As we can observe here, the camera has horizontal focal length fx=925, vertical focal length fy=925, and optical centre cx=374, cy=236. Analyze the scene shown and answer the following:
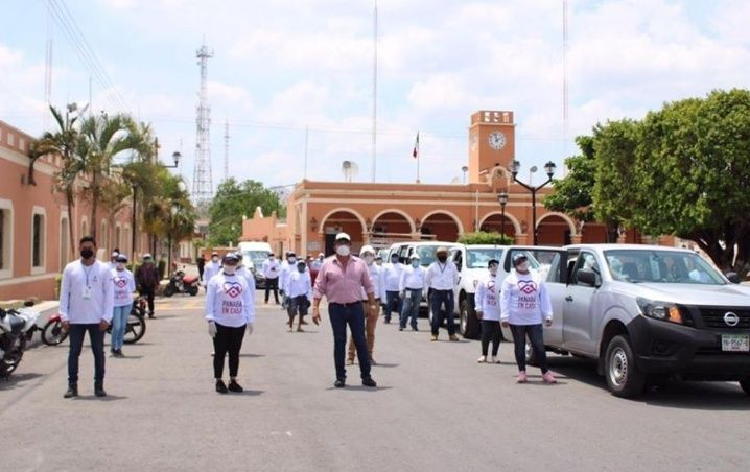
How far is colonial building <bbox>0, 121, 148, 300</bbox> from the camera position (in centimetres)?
2609

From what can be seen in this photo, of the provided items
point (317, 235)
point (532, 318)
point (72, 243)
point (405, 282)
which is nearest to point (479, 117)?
point (317, 235)

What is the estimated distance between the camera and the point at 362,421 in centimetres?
922

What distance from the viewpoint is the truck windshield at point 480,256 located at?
20.7m

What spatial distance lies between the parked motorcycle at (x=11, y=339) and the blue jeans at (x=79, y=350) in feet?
5.44


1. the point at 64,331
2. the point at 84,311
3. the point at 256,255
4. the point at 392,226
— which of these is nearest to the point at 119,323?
the point at 64,331

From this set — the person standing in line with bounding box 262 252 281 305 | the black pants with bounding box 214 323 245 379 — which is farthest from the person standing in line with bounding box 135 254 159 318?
the black pants with bounding box 214 323 245 379

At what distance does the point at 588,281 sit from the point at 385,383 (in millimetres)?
2946

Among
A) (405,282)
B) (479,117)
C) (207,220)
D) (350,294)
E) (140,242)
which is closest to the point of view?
(350,294)

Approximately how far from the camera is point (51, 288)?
102 feet

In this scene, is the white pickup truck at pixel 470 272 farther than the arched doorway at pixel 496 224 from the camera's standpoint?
No

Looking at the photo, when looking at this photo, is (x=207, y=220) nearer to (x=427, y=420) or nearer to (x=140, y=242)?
(x=140, y=242)

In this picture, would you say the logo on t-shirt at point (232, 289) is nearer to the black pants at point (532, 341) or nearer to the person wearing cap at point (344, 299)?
the person wearing cap at point (344, 299)

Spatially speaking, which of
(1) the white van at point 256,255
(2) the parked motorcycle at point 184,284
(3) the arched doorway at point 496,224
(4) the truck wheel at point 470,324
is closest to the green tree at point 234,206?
(3) the arched doorway at point 496,224

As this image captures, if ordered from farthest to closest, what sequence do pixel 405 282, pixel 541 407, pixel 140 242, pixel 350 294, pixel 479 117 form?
1. pixel 479 117
2. pixel 140 242
3. pixel 405 282
4. pixel 350 294
5. pixel 541 407
